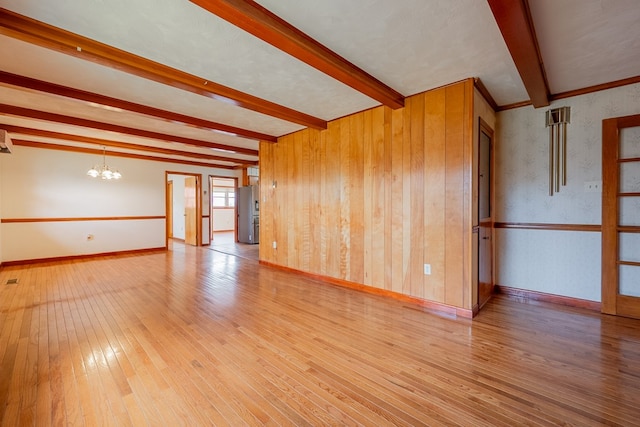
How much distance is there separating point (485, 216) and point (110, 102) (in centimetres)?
487

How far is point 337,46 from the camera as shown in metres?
2.30

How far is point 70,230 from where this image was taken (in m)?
6.14

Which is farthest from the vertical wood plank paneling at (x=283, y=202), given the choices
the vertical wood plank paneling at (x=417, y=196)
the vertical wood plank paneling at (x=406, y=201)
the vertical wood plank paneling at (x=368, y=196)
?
the vertical wood plank paneling at (x=417, y=196)

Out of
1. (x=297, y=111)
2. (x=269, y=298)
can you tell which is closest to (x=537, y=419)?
(x=269, y=298)

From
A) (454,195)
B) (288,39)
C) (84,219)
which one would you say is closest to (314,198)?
(454,195)

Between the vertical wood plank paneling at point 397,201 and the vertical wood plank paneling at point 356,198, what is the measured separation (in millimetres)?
504

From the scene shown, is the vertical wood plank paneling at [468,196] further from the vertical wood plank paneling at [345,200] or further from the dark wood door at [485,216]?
the vertical wood plank paneling at [345,200]

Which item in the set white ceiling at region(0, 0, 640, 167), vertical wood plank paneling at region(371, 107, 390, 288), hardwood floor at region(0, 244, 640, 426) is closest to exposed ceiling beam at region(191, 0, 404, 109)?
white ceiling at region(0, 0, 640, 167)

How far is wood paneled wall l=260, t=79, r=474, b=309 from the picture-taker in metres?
3.00

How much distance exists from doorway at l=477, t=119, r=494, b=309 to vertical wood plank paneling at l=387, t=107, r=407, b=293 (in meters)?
0.86

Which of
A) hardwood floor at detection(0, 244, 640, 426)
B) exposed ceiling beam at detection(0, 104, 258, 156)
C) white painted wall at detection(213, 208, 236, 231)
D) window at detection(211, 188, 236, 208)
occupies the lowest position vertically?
hardwood floor at detection(0, 244, 640, 426)

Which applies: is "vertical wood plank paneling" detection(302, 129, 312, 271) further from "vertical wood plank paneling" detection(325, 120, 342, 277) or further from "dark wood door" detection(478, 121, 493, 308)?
"dark wood door" detection(478, 121, 493, 308)

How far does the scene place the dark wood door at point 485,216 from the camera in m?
3.20

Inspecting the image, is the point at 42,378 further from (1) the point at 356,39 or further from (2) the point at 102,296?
(1) the point at 356,39
